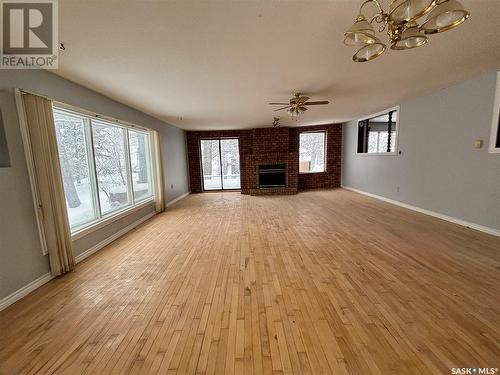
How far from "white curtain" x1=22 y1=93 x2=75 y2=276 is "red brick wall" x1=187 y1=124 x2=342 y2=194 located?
5570 mm

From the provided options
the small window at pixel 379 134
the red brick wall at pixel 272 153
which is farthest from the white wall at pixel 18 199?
the small window at pixel 379 134

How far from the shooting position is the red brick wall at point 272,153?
7473mm

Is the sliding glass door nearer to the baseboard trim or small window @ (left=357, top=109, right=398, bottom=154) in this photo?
the baseboard trim

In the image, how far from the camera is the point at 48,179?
226 cm

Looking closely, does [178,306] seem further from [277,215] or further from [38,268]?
[277,215]

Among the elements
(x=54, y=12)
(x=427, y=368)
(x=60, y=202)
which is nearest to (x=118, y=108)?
(x=60, y=202)

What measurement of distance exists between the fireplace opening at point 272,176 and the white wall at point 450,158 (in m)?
3.24

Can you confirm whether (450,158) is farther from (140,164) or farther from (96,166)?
(140,164)

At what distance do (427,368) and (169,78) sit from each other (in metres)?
3.61

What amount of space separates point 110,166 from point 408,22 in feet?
14.2

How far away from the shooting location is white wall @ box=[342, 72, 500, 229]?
315 cm

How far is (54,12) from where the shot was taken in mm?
1479

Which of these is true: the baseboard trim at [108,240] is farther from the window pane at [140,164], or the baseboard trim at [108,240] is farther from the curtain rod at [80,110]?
the curtain rod at [80,110]

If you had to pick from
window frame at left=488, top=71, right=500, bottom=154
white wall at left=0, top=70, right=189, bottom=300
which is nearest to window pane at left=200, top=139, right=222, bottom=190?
A: white wall at left=0, top=70, right=189, bottom=300
